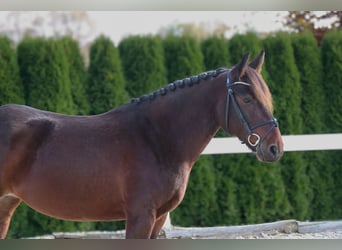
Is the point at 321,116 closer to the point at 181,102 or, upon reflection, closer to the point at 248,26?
the point at 248,26

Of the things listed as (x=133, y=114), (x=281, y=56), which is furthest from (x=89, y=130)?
(x=281, y=56)

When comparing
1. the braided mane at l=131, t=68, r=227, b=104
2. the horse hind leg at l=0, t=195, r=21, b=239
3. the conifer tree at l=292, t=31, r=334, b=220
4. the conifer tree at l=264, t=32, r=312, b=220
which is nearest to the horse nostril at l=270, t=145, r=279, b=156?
the braided mane at l=131, t=68, r=227, b=104

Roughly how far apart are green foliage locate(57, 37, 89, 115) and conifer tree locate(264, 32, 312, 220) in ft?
7.94

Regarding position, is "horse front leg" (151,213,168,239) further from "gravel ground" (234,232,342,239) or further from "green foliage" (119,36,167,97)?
"green foliage" (119,36,167,97)

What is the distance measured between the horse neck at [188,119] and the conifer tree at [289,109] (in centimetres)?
317

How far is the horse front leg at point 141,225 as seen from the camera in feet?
9.39

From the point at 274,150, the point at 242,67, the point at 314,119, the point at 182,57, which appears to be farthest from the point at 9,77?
the point at 314,119

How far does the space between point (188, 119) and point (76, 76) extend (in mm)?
3030

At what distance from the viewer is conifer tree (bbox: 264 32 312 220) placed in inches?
239

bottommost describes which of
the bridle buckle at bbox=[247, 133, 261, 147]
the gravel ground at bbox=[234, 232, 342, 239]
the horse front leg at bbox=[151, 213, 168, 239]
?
the gravel ground at bbox=[234, 232, 342, 239]

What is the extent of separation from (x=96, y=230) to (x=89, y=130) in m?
2.94

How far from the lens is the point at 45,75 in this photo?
558cm

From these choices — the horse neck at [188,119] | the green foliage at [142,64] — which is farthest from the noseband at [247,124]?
the green foliage at [142,64]

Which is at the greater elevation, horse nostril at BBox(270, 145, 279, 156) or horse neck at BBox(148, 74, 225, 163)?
horse neck at BBox(148, 74, 225, 163)
